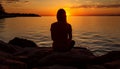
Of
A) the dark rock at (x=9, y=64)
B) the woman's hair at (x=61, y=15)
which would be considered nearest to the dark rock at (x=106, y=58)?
the woman's hair at (x=61, y=15)

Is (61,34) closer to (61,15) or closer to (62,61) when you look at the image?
(61,15)

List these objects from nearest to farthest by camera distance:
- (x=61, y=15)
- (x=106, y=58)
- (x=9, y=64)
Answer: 1. (x=9, y=64)
2. (x=106, y=58)
3. (x=61, y=15)

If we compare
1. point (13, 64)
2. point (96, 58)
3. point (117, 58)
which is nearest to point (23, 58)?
point (13, 64)

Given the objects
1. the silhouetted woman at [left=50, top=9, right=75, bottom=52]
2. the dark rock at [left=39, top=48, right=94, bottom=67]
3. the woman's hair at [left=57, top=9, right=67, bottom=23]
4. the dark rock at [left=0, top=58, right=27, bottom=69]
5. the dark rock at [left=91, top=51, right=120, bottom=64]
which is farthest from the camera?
the silhouetted woman at [left=50, top=9, right=75, bottom=52]

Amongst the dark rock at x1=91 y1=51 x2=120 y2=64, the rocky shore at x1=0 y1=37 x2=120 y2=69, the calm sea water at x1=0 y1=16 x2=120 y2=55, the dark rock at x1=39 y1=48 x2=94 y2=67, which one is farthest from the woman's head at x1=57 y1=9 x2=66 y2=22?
the calm sea water at x1=0 y1=16 x2=120 y2=55

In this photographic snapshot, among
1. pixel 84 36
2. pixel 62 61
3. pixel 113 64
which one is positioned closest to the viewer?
pixel 113 64

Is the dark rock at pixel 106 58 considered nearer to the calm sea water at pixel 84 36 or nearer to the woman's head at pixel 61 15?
the woman's head at pixel 61 15

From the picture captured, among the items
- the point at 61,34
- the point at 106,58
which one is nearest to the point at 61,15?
the point at 61,34

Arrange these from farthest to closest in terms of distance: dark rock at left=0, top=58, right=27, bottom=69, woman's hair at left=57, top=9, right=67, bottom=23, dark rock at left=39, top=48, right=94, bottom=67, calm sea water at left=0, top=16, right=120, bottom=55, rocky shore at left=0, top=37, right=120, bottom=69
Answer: calm sea water at left=0, top=16, right=120, bottom=55 < woman's hair at left=57, top=9, right=67, bottom=23 < dark rock at left=39, top=48, right=94, bottom=67 < rocky shore at left=0, top=37, right=120, bottom=69 < dark rock at left=0, top=58, right=27, bottom=69

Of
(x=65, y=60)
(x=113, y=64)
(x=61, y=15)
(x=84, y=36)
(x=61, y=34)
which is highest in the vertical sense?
(x=61, y=15)

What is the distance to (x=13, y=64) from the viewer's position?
8180mm

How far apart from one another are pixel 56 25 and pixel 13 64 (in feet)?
7.94

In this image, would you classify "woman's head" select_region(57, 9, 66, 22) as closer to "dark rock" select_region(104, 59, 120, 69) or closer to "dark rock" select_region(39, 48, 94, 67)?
"dark rock" select_region(39, 48, 94, 67)

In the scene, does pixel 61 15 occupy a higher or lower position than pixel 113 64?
higher
